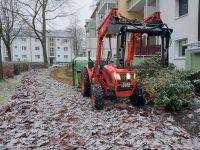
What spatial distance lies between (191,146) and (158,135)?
0.79 metres

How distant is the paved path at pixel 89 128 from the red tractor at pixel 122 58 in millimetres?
522

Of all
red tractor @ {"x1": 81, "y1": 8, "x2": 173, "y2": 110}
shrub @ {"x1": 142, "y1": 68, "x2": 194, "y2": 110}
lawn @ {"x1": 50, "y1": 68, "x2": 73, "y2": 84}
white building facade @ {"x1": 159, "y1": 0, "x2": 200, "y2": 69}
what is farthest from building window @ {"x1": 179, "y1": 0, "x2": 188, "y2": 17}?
shrub @ {"x1": 142, "y1": 68, "x2": 194, "y2": 110}

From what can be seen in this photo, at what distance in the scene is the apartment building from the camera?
8850 cm

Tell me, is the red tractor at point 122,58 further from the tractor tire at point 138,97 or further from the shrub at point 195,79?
the shrub at point 195,79

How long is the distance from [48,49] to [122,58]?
8834 centimetres

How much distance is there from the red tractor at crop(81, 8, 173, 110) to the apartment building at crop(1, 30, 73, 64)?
8114cm

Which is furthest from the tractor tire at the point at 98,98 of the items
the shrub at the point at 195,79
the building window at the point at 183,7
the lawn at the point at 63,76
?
the building window at the point at 183,7

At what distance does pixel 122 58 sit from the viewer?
779 cm

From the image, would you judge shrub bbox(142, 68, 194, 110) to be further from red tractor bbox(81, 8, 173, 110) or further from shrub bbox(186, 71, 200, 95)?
shrub bbox(186, 71, 200, 95)

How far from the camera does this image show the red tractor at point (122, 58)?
7.71 meters

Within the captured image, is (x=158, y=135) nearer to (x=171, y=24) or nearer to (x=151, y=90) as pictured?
(x=151, y=90)

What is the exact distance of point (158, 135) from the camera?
608 cm

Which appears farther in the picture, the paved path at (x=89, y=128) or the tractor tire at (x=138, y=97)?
the tractor tire at (x=138, y=97)

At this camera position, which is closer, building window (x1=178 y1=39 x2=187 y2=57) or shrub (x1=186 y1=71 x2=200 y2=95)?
shrub (x1=186 y1=71 x2=200 y2=95)
